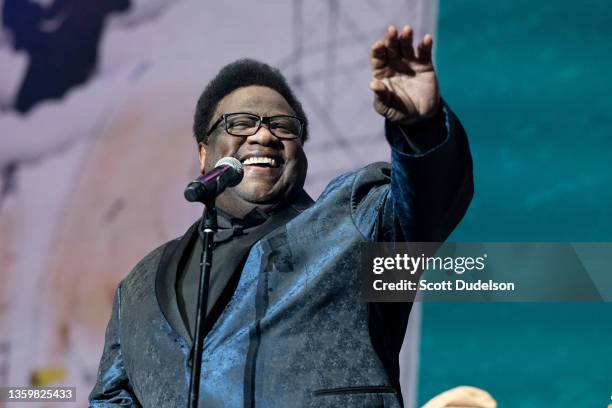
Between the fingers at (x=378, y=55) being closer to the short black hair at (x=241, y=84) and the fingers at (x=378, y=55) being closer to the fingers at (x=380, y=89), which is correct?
the fingers at (x=380, y=89)

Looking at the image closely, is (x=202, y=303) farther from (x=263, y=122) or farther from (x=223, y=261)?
(x=263, y=122)

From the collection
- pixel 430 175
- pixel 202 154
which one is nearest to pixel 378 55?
pixel 430 175

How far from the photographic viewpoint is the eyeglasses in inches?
96.7

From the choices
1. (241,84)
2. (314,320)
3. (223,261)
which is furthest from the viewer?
(241,84)

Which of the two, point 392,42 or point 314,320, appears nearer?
point 392,42

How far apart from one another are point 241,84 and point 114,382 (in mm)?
777

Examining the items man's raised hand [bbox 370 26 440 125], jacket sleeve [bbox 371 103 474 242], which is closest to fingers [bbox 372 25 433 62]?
man's raised hand [bbox 370 26 440 125]

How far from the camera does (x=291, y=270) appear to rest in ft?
7.35

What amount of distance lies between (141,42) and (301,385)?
1.74 meters

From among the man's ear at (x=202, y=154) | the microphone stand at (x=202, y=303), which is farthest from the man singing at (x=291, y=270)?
the microphone stand at (x=202, y=303)

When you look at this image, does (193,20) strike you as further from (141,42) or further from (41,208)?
(41,208)

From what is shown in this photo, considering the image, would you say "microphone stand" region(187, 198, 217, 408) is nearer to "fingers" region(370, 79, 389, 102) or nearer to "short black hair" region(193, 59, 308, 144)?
"fingers" region(370, 79, 389, 102)

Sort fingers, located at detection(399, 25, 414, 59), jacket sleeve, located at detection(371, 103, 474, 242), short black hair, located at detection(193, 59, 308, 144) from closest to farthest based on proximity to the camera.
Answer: fingers, located at detection(399, 25, 414, 59) → jacket sleeve, located at detection(371, 103, 474, 242) → short black hair, located at detection(193, 59, 308, 144)

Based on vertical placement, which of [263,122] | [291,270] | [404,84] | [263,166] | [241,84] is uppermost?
[241,84]
